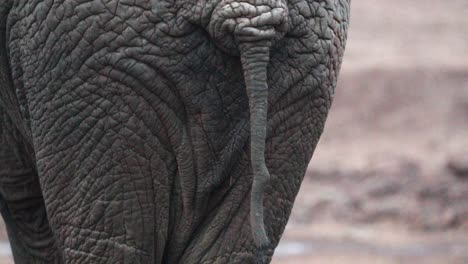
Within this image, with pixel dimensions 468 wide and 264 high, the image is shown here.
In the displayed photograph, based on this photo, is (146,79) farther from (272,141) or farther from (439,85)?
(439,85)

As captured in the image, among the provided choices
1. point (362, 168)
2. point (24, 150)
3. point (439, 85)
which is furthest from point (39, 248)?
point (439, 85)

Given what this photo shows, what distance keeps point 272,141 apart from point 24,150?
0.85 metres

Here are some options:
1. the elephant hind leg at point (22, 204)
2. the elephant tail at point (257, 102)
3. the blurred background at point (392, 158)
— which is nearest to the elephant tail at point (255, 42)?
the elephant tail at point (257, 102)

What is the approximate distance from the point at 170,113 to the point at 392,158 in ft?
27.2

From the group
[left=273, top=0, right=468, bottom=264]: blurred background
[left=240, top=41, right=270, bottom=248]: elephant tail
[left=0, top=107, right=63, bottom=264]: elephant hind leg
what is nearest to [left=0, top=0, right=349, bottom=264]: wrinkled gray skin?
[left=240, top=41, right=270, bottom=248]: elephant tail

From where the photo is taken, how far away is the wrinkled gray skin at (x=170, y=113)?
3.65 metres

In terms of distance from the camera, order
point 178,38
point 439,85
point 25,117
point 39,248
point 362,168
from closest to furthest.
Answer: point 178,38 → point 25,117 → point 39,248 → point 362,168 → point 439,85

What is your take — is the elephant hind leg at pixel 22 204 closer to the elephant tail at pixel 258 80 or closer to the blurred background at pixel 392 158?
the elephant tail at pixel 258 80

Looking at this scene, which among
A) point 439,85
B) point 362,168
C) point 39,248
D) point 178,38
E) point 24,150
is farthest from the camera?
point 439,85

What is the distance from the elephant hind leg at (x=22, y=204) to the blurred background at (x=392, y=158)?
4473 millimetres

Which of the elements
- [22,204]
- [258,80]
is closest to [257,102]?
[258,80]

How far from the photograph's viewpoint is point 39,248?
4605 mm

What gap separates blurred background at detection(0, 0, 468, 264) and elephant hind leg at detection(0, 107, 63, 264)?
4473mm

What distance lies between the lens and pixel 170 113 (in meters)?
3.73
